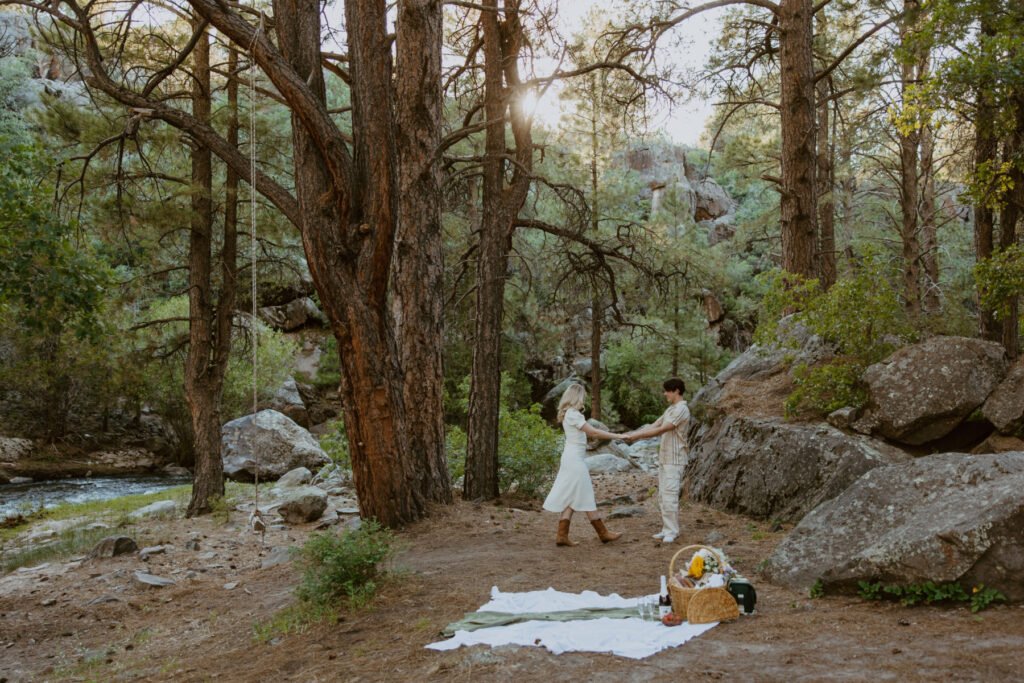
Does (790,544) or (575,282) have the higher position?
(575,282)

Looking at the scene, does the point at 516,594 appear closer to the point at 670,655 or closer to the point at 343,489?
the point at 670,655

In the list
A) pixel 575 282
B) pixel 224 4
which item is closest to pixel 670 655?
pixel 224 4

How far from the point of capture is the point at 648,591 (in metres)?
5.37

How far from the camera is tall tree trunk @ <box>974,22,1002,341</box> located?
8.35m

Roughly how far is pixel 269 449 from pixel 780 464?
15222 mm

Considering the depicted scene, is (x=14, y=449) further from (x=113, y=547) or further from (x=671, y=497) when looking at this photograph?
(x=671, y=497)

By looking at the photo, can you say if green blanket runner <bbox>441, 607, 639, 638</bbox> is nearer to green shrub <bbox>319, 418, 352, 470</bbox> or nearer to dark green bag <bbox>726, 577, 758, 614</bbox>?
dark green bag <bbox>726, 577, 758, 614</bbox>

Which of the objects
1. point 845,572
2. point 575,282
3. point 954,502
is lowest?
point 845,572

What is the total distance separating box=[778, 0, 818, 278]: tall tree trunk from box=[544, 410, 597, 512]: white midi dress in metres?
5.27

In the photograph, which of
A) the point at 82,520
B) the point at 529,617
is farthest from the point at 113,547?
the point at 529,617

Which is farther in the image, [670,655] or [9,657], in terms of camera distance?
[9,657]

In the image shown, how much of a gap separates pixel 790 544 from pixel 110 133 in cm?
1072

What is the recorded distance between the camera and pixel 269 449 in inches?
764

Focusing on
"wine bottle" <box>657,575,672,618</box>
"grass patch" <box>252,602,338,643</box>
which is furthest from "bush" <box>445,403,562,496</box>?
"wine bottle" <box>657,575,672,618</box>
